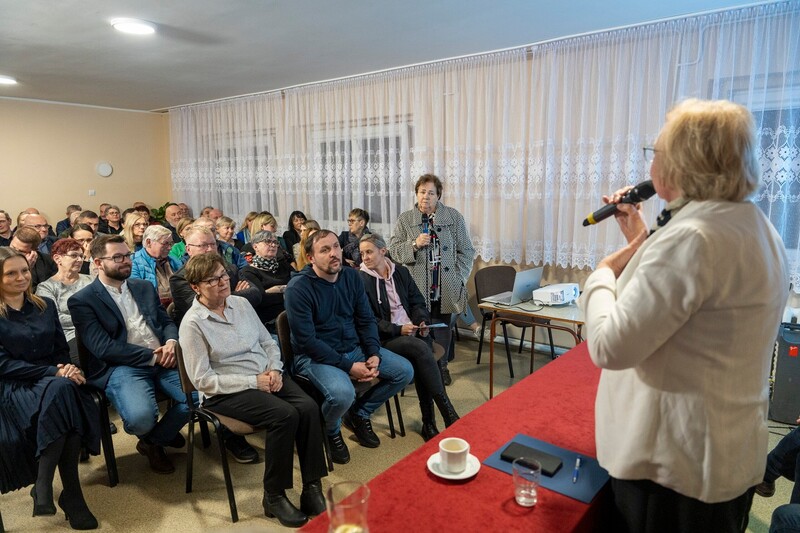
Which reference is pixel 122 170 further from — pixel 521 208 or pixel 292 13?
pixel 521 208

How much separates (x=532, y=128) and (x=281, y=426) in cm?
306

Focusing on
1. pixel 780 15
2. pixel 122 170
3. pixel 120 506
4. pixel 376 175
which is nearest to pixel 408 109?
pixel 376 175

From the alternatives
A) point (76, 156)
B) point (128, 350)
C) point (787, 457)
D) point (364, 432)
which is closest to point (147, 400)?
point (128, 350)

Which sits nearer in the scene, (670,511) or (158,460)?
(670,511)

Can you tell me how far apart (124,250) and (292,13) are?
1.76 m

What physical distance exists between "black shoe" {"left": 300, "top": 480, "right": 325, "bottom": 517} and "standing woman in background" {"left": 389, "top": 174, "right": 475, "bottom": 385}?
5.34 feet

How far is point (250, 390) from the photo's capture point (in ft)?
7.61

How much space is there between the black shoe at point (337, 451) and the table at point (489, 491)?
1330mm

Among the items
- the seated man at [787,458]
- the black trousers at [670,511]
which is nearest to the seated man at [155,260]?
Answer: the black trousers at [670,511]

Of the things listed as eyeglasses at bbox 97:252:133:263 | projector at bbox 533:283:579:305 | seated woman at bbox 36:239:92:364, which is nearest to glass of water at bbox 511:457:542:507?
projector at bbox 533:283:579:305

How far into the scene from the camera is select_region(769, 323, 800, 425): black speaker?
298 cm

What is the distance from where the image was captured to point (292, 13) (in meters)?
3.21

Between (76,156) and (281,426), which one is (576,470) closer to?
(281,426)

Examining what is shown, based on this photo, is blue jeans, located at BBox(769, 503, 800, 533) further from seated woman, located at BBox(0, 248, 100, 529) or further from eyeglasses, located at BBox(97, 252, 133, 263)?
eyeglasses, located at BBox(97, 252, 133, 263)
